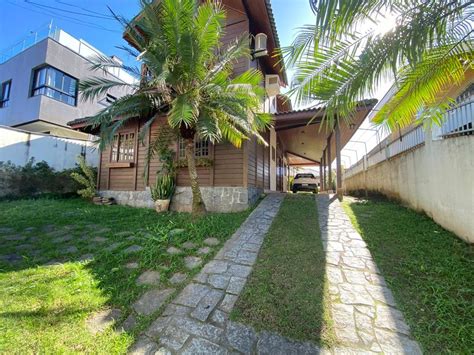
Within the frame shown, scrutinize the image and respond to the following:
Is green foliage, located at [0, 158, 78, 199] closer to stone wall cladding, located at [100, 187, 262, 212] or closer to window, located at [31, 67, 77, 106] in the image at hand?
window, located at [31, 67, 77, 106]

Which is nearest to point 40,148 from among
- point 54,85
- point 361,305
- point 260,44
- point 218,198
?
point 54,85

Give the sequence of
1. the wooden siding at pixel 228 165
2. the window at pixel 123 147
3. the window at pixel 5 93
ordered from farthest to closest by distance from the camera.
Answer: the window at pixel 5 93 → the window at pixel 123 147 → the wooden siding at pixel 228 165

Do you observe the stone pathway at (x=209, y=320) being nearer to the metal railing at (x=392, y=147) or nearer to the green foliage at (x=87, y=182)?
the metal railing at (x=392, y=147)

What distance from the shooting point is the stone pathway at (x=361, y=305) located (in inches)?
78.1

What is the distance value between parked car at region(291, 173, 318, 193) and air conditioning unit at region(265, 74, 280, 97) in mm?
5091

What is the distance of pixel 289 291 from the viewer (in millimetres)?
2674

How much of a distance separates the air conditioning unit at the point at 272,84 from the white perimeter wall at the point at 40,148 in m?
7.29

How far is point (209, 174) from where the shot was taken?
23.0ft

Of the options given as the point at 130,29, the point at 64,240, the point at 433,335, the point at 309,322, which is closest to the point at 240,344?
the point at 309,322

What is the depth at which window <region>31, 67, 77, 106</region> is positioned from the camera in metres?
12.2

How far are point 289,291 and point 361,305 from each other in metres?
0.79

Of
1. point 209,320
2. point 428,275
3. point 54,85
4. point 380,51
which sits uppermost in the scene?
point 54,85

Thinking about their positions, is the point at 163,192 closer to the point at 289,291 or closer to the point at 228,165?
the point at 228,165

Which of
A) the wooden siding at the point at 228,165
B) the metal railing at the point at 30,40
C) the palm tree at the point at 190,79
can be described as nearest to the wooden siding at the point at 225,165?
the wooden siding at the point at 228,165
